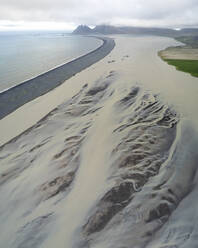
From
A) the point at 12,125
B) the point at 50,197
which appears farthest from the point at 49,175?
the point at 12,125

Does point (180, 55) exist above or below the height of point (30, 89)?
above

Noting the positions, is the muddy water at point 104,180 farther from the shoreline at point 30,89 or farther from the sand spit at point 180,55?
the sand spit at point 180,55

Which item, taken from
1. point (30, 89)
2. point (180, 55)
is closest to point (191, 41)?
point (180, 55)

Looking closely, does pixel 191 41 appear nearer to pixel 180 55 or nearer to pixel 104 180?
pixel 180 55

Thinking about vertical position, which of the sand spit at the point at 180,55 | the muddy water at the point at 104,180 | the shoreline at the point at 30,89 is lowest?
the muddy water at the point at 104,180

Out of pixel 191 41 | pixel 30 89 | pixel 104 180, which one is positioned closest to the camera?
pixel 104 180

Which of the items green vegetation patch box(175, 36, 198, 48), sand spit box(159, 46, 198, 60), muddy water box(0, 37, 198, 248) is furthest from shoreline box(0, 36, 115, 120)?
green vegetation patch box(175, 36, 198, 48)

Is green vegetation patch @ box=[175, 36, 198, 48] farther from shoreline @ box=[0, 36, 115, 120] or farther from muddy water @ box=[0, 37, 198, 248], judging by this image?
muddy water @ box=[0, 37, 198, 248]

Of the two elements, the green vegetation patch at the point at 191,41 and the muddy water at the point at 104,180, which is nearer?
the muddy water at the point at 104,180

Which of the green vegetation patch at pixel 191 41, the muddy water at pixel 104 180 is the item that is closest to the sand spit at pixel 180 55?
the green vegetation patch at pixel 191 41
